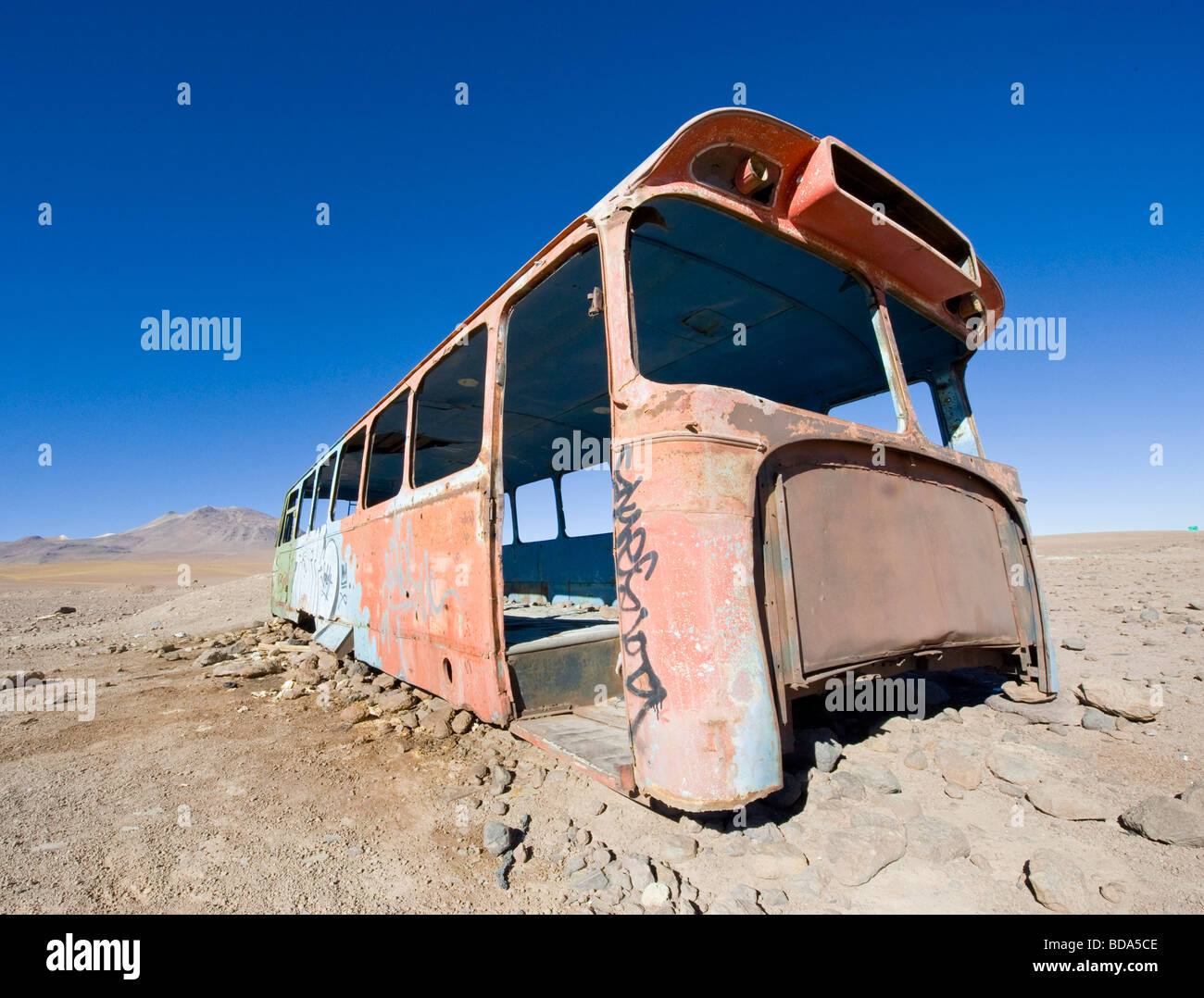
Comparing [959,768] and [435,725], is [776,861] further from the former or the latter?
[435,725]

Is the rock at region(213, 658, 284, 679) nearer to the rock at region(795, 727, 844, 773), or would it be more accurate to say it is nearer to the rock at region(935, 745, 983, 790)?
the rock at region(795, 727, 844, 773)

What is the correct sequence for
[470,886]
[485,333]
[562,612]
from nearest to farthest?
[470,886]
[485,333]
[562,612]

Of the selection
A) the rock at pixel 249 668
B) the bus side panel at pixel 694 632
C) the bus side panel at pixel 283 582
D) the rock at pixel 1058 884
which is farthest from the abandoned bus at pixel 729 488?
the bus side panel at pixel 283 582

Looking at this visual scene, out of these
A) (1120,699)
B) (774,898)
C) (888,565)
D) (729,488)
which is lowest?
(774,898)

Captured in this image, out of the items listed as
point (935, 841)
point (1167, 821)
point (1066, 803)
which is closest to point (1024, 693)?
point (1066, 803)

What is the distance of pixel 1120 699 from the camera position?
Answer: 2.99m

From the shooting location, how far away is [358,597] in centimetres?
477

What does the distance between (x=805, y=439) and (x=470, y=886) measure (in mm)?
1959

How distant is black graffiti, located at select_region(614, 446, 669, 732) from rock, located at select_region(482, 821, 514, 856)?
2.10 feet

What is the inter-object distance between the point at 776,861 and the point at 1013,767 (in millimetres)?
1322

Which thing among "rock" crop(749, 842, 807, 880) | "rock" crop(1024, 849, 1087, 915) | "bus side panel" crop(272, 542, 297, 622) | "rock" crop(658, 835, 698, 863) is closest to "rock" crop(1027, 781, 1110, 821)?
"rock" crop(1024, 849, 1087, 915)
